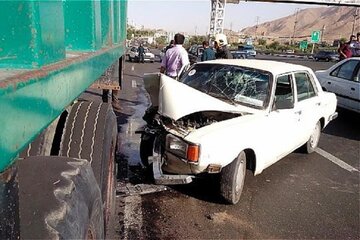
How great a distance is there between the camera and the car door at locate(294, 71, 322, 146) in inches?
205

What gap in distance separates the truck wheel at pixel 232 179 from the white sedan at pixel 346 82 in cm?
483

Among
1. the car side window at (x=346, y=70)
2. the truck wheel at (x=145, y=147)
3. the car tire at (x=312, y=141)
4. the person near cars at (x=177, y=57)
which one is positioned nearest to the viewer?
the truck wheel at (x=145, y=147)

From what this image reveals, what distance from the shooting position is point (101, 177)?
2.39m

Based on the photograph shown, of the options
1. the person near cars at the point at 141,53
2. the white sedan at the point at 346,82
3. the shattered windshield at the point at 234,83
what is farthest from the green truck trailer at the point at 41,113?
the person near cars at the point at 141,53

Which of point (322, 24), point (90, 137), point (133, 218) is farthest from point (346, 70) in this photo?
point (322, 24)

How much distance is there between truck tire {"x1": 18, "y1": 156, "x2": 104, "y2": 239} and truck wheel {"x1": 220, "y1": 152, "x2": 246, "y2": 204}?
2423 mm

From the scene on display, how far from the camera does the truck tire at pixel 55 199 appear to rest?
1.18m

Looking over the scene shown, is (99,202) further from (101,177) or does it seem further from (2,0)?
(2,0)

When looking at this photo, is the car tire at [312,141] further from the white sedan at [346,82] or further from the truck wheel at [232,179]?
the truck wheel at [232,179]

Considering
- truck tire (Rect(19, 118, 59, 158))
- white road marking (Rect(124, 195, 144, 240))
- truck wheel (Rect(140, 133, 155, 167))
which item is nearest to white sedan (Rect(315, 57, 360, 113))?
truck wheel (Rect(140, 133, 155, 167))

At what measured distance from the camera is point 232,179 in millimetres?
3854

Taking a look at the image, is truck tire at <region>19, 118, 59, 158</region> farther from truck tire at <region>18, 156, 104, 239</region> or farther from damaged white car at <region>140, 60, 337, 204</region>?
damaged white car at <region>140, 60, 337, 204</region>

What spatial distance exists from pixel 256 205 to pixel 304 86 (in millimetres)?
2264

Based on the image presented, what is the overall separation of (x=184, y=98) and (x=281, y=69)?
5.53ft
